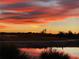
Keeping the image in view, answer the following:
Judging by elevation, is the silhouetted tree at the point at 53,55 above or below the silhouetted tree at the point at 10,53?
below

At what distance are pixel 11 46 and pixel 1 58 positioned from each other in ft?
5.75

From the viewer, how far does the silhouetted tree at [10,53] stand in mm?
21062

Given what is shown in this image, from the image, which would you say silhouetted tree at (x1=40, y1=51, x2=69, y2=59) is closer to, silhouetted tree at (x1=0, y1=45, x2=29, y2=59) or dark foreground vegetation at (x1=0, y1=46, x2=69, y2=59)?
dark foreground vegetation at (x1=0, y1=46, x2=69, y2=59)

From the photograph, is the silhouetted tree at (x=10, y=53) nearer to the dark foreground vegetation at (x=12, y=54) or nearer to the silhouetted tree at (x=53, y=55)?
the dark foreground vegetation at (x=12, y=54)

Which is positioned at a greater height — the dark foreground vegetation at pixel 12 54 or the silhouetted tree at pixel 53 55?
the dark foreground vegetation at pixel 12 54

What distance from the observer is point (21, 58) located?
71.0ft

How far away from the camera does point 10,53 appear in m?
21.4

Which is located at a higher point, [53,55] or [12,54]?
[12,54]

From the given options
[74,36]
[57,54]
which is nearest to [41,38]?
[74,36]

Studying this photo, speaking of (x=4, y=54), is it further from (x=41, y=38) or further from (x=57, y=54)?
(x=41, y=38)

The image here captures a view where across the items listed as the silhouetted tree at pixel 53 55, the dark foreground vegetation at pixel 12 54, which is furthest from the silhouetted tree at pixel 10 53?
the silhouetted tree at pixel 53 55

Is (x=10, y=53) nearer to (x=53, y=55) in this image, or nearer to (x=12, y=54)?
(x=12, y=54)

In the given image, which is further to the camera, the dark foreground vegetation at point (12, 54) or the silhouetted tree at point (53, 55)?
the silhouetted tree at point (53, 55)

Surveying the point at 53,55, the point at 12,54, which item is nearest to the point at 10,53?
the point at 12,54
